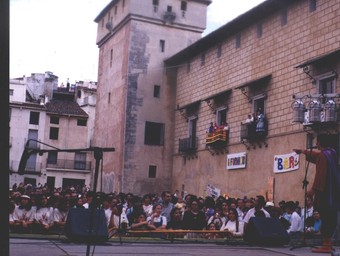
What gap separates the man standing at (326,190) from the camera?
8.38 meters

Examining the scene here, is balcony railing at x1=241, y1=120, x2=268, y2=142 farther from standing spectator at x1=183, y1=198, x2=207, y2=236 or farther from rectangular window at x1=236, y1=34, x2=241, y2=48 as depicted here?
standing spectator at x1=183, y1=198, x2=207, y2=236

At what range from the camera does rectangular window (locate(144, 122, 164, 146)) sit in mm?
→ 33219

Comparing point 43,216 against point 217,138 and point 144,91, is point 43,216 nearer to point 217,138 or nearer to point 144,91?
point 217,138

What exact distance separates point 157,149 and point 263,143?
410 inches

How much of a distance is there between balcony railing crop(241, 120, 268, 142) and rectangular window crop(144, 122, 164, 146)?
9000mm

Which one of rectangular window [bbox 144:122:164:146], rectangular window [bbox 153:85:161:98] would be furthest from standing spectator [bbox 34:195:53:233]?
→ rectangular window [bbox 153:85:161:98]

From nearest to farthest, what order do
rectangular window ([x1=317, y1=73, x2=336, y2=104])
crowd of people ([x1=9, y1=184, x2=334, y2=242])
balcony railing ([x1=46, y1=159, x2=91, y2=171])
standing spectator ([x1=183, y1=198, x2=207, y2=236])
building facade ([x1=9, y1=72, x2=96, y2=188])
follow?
crowd of people ([x1=9, y1=184, x2=334, y2=242]), standing spectator ([x1=183, y1=198, x2=207, y2=236]), rectangular window ([x1=317, y1=73, x2=336, y2=104]), building facade ([x1=9, y1=72, x2=96, y2=188]), balcony railing ([x1=46, y1=159, x2=91, y2=171])

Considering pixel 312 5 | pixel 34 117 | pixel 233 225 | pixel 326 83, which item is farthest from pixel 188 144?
pixel 34 117

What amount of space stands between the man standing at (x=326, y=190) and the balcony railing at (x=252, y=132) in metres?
15.2

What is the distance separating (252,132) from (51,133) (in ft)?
114

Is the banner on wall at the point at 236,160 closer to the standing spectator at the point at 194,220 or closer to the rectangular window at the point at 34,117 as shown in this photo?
the standing spectator at the point at 194,220

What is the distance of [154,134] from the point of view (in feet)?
110

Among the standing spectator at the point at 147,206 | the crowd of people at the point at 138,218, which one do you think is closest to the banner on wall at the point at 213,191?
the standing spectator at the point at 147,206

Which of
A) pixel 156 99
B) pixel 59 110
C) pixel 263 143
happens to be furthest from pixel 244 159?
pixel 59 110
